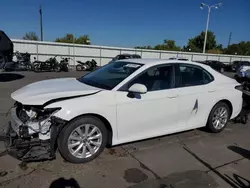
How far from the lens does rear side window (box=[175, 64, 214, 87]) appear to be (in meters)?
4.19

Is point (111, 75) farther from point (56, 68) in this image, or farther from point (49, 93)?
point (56, 68)

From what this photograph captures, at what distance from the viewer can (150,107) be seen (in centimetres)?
376

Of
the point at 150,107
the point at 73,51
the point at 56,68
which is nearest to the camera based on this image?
the point at 150,107

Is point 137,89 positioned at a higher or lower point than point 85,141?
higher

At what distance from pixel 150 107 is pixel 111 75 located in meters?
0.99

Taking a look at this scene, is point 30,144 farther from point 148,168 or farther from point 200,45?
point 200,45

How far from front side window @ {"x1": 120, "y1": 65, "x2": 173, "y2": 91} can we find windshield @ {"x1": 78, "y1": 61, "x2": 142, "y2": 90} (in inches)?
7.1

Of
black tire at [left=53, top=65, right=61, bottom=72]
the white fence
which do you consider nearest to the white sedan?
black tire at [left=53, top=65, right=61, bottom=72]

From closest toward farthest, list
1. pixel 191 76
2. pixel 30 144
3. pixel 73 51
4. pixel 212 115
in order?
pixel 30 144, pixel 191 76, pixel 212 115, pixel 73 51

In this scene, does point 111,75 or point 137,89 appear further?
point 111,75

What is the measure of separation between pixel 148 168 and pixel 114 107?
1.06m

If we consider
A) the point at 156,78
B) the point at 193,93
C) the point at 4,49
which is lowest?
the point at 193,93

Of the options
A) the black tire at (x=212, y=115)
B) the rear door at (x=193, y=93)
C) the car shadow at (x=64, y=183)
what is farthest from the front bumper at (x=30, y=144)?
the black tire at (x=212, y=115)

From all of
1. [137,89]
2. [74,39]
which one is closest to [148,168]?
[137,89]
